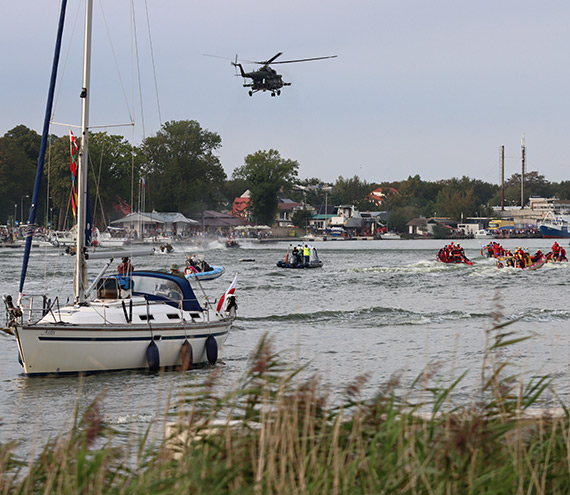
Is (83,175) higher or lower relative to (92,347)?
higher

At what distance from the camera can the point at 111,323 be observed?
17.7m

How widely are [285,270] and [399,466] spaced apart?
60.1m

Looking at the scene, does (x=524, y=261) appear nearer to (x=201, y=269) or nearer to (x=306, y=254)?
(x=306, y=254)

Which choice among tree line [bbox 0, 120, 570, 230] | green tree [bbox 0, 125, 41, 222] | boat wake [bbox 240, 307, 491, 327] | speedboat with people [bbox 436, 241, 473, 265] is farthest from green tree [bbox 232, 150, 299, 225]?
boat wake [bbox 240, 307, 491, 327]

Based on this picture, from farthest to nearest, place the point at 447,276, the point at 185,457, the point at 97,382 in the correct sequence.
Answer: the point at 447,276 → the point at 97,382 → the point at 185,457

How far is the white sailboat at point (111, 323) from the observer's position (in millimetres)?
17141

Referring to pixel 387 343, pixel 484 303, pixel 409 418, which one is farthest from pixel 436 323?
pixel 409 418

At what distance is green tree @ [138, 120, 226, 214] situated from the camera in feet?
527

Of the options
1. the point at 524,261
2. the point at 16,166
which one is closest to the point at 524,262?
the point at 524,261

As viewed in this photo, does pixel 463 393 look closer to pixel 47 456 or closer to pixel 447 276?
pixel 47 456

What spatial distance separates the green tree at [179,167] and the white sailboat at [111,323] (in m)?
140

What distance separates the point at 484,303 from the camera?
3947 cm

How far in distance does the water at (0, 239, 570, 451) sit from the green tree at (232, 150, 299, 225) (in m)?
110

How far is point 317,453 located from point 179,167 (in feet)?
516
